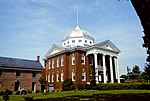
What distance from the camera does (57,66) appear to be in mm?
52969

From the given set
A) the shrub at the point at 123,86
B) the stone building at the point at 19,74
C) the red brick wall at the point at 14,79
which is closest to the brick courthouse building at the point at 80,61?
the stone building at the point at 19,74

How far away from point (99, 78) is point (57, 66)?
11.4 meters

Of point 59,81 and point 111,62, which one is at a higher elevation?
point 111,62

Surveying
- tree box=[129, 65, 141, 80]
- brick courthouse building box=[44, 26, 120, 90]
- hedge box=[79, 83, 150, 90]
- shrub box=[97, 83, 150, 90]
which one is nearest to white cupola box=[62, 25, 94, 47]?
brick courthouse building box=[44, 26, 120, 90]

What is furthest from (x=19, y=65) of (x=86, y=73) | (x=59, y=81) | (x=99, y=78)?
(x=99, y=78)

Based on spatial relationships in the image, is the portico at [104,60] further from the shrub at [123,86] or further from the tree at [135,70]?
the tree at [135,70]

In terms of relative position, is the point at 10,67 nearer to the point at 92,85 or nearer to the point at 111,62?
the point at 92,85

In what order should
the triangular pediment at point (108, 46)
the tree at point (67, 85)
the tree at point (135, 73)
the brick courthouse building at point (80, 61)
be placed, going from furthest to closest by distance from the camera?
the tree at point (135, 73)
the triangular pediment at point (108, 46)
the brick courthouse building at point (80, 61)
the tree at point (67, 85)

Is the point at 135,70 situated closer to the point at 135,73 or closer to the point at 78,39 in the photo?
the point at 135,73

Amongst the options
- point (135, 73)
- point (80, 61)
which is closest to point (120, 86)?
point (80, 61)

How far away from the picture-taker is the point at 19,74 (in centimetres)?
4866

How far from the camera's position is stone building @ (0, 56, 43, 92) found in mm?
46112

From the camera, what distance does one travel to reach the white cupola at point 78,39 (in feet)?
181

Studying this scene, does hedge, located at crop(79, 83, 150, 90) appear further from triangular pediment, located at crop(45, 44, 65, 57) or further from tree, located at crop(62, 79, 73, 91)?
triangular pediment, located at crop(45, 44, 65, 57)
